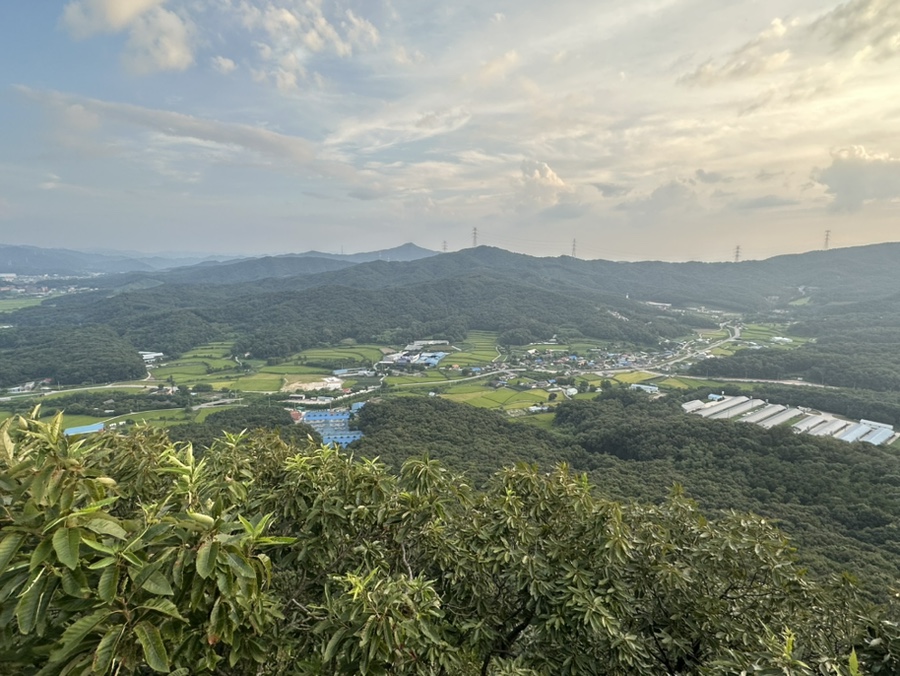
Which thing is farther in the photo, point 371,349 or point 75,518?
point 371,349

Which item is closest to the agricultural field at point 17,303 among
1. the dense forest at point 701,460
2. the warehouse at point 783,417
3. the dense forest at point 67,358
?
the dense forest at point 67,358

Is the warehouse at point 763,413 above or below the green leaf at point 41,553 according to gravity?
below

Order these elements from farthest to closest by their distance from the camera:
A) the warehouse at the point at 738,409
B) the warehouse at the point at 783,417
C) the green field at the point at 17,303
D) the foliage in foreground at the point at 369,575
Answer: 1. the green field at the point at 17,303
2. the warehouse at the point at 738,409
3. the warehouse at the point at 783,417
4. the foliage in foreground at the point at 369,575

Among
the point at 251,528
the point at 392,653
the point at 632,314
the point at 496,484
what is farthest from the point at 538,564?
the point at 632,314

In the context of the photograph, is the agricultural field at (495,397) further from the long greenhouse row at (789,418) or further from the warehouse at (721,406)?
the warehouse at (721,406)

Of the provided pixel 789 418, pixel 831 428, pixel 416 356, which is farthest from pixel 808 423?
pixel 416 356

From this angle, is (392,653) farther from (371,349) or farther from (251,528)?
(371,349)

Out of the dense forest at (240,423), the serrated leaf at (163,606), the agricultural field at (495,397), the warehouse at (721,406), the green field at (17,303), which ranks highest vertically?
the serrated leaf at (163,606)

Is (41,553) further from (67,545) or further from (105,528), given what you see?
(105,528)
